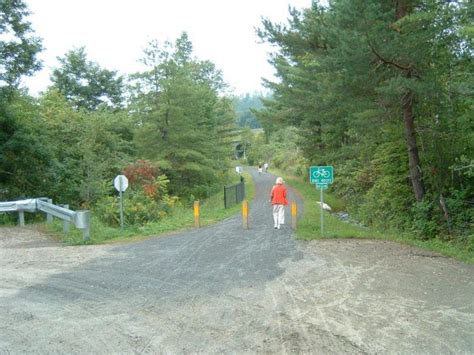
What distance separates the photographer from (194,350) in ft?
16.0

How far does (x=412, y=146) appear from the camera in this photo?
14375 millimetres

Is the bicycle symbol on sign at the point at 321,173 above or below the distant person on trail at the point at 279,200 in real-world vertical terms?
above

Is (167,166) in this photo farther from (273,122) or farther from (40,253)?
(40,253)

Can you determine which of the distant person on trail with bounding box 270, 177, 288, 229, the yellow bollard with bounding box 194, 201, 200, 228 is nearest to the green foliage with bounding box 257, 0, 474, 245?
the distant person on trail with bounding box 270, 177, 288, 229

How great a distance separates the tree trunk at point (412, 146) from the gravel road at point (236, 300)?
14.1 ft

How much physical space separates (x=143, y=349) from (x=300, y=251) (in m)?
6.15

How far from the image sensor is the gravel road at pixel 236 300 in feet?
16.6

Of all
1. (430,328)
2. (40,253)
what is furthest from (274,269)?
(40,253)

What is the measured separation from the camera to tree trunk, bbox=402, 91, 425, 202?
13.8 metres

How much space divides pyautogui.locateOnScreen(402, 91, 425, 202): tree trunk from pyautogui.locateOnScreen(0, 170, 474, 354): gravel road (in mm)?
4300

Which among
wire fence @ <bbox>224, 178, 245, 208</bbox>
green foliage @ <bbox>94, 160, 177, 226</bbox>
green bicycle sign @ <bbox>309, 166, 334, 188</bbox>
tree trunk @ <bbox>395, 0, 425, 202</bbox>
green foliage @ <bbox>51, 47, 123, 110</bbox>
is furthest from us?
green foliage @ <bbox>51, 47, 123, 110</bbox>

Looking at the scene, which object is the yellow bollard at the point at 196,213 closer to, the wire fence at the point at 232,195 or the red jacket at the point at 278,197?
the red jacket at the point at 278,197

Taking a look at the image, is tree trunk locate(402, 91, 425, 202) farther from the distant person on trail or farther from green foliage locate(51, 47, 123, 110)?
green foliage locate(51, 47, 123, 110)

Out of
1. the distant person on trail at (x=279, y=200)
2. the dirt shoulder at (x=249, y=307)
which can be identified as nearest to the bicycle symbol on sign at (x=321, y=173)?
the distant person on trail at (x=279, y=200)
